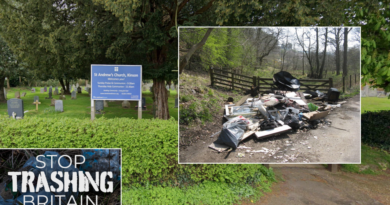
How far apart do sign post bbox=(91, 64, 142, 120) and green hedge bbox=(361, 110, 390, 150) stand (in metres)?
7.53

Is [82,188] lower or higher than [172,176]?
higher

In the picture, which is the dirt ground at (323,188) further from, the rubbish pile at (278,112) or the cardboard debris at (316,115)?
the cardboard debris at (316,115)

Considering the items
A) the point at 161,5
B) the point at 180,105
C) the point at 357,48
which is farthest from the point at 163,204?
the point at 161,5

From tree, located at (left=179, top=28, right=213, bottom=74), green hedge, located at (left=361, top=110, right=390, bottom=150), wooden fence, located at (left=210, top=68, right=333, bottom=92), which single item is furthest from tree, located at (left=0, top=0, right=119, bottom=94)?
green hedge, located at (left=361, top=110, right=390, bottom=150)

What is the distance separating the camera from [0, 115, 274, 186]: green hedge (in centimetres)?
423

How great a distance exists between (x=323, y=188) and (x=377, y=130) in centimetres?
392

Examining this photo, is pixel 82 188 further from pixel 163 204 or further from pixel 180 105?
pixel 163 204

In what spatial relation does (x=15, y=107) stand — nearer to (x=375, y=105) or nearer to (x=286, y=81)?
(x=286, y=81)

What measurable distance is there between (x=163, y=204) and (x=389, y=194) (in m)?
5.01

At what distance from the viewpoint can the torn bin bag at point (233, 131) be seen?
11.3ft

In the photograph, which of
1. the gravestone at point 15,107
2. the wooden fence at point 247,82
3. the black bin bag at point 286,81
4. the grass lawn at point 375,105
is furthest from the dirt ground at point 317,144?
the grass lawn at point 375,105

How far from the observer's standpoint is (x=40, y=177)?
2023 mm

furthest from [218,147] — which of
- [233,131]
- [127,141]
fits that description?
[127,141]

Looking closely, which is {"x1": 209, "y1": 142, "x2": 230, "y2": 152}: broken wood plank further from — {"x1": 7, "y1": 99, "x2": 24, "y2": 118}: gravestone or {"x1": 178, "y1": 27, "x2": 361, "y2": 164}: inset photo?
{"x1": 7, "y1": 99, "x2": 24, "y2": 118}: gravestone
